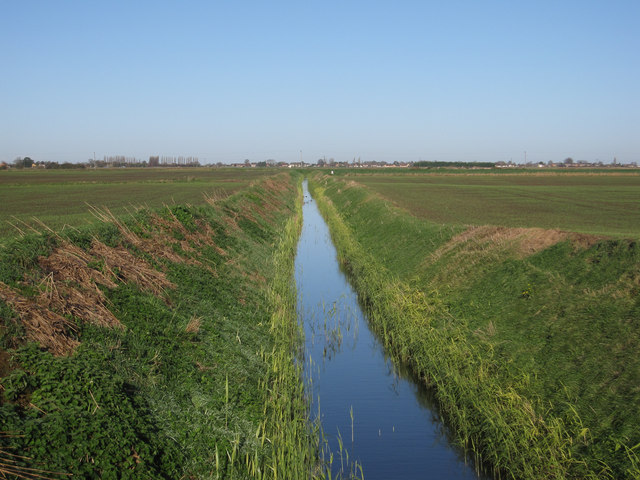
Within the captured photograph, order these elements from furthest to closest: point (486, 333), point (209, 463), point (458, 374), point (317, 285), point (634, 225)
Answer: point (634, 225) < point (317, 285) < point (486, 333) < point (458, 374) < point (209, 463)

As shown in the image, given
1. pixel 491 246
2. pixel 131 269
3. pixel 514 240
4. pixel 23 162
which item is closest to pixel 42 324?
pixel 131 269

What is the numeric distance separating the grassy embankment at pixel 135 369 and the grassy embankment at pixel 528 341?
8.24ft

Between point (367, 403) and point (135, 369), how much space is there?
418 cm

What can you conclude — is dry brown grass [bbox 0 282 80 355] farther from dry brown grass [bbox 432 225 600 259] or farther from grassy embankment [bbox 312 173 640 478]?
dry brown grass [bbox 432 225 600 259]

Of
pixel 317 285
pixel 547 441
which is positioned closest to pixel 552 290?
pixel 547 441

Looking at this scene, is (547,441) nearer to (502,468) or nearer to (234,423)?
(502,468)

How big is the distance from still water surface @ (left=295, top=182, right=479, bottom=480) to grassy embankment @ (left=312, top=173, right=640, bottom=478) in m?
0.40

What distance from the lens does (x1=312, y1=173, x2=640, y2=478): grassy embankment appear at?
689cm

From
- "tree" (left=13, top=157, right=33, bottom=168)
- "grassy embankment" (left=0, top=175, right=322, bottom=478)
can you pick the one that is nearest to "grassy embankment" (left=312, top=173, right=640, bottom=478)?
"grassy embankment" (left=0, top=175, right=322, bottom=478)

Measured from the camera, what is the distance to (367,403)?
9.70 m

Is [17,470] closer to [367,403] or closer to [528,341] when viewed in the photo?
[367,403]

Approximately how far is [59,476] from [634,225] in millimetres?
25072

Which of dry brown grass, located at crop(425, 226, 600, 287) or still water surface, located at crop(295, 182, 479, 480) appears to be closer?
still water surface, located at crop(295, 182, 479, 480)

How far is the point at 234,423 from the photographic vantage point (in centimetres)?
722
